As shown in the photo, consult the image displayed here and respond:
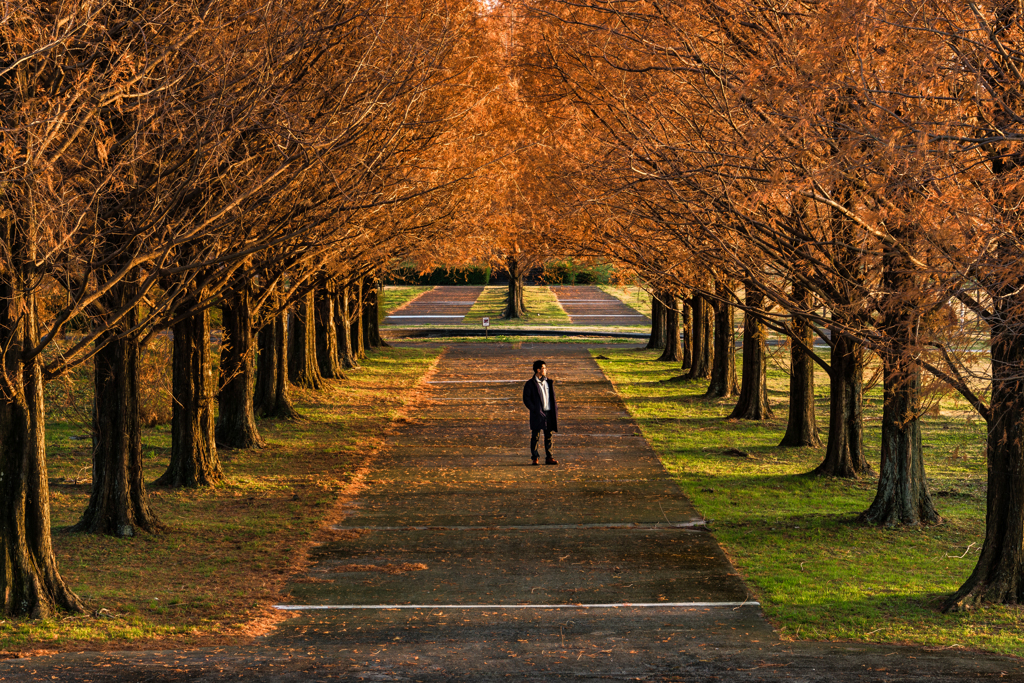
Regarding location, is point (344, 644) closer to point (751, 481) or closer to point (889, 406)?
point (889, 406)

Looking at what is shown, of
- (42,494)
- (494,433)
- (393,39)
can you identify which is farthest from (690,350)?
(42,494)

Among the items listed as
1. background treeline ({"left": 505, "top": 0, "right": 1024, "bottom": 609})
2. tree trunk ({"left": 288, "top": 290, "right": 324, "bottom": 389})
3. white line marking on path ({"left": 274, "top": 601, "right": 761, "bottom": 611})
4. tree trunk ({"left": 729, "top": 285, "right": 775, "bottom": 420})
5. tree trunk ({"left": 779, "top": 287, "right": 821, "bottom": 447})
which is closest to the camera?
background treeline ({"left": 505, "top": 0, "right": 1024, "bottom": 609})

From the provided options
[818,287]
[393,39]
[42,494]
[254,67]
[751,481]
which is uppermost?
[393,39]

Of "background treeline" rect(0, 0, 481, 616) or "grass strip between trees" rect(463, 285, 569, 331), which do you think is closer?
"background treeline" rect(0, 0, 481, 616)

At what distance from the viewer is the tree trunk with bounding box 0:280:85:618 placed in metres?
9.92

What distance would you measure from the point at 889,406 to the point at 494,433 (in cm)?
977

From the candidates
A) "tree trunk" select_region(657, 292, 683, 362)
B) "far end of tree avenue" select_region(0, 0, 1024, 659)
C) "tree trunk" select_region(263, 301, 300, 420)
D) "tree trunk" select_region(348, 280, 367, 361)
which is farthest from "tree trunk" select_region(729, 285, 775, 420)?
"tree trunk" select_region(348, 280, 367, 361)

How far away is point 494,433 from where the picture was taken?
878 inches

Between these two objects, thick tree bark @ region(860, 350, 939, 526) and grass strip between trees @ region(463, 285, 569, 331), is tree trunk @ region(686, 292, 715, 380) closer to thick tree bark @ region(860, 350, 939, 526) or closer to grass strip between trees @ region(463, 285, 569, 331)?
thick tree bark @ region(860, 350, 939, 526)

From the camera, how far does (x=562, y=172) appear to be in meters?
15.2

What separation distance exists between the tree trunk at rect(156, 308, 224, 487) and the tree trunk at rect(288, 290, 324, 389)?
12413mm

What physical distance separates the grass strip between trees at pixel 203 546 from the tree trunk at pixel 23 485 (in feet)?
0.97

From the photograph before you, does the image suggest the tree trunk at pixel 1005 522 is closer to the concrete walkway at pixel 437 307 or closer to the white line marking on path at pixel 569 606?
the white line marking on path at pixel 569 606

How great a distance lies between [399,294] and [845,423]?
2957 inches
